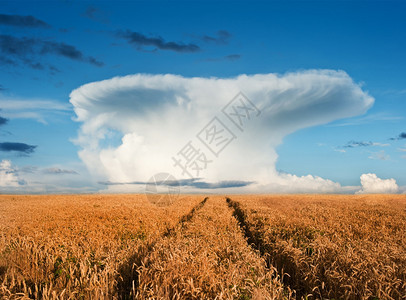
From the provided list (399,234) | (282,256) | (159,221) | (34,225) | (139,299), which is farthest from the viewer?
(159,221)

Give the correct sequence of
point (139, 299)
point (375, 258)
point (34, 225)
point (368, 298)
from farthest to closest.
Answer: point (34, 225)
point (375, 258)
point (368, 298)
point (139, 299)

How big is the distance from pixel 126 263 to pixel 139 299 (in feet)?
6.87

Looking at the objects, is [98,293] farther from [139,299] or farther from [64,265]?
[64,265]

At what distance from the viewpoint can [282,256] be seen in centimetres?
832

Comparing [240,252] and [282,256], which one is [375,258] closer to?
[282,256]

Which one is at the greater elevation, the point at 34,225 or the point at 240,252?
the point at 240,252

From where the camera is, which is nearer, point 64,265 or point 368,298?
point 368,298

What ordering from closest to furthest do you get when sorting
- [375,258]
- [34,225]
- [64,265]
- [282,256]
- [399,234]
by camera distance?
[64,265] → [375,258] → [282,256] → [399,234] → [34,225]

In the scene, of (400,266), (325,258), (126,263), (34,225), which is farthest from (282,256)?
(34,225)

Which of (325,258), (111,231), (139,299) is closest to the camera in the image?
(139,299)

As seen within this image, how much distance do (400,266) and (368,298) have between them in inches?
72.8

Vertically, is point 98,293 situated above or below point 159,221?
above

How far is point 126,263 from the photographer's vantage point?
19.9ft

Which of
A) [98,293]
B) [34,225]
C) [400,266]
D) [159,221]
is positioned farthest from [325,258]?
[34,225]
